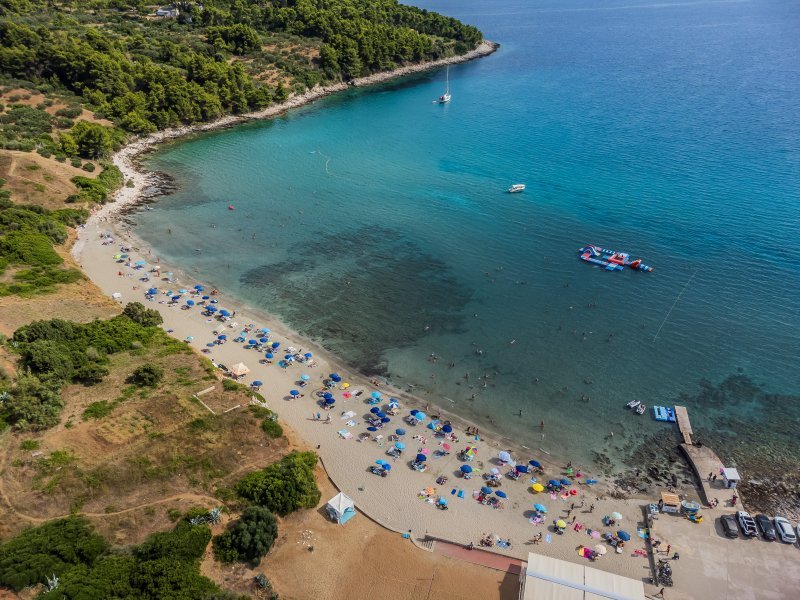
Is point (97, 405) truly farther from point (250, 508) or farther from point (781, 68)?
point (781, 68)

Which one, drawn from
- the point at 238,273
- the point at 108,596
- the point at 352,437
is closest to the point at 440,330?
the point at 352,437

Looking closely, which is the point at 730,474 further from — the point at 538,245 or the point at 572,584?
the point at 538,245

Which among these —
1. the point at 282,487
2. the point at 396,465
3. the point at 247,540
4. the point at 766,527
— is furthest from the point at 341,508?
the point at 766,527

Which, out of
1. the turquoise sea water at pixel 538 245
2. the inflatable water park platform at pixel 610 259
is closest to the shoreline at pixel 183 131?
the turquoise sea water at pixel 538 245

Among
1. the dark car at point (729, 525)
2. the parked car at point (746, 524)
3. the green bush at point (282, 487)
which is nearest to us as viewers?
the green bush at point (282, 487)

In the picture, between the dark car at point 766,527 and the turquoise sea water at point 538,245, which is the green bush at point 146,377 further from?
the dark car at point 766,527

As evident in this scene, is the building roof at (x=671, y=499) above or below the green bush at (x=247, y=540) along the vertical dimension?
below
